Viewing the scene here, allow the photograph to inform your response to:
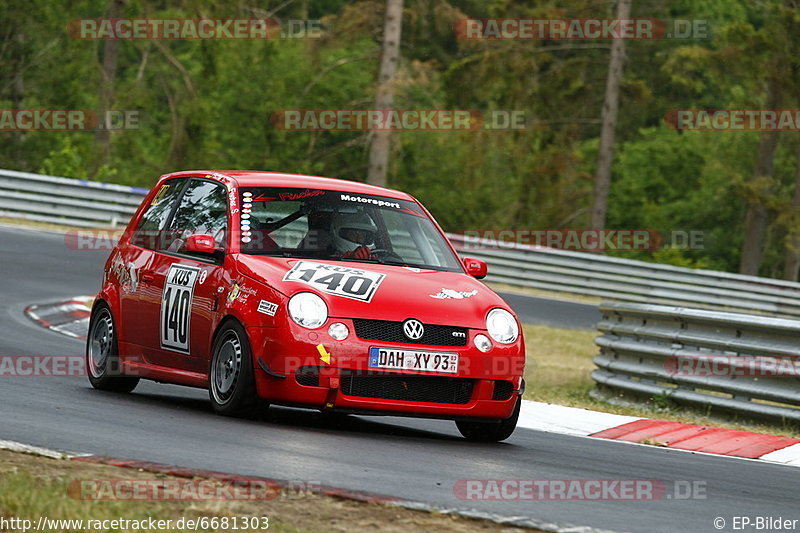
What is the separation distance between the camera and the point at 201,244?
848 cm

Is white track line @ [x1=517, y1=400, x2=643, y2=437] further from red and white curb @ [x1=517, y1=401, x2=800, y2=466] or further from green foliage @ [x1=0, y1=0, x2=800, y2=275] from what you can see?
green foliage @ [x1=0, y1=0, x2=800, y2=275]

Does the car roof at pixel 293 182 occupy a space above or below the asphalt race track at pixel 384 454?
above

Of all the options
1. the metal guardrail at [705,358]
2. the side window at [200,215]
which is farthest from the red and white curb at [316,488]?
the metal guardrail at [705,358]

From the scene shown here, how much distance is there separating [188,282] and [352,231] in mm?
1114

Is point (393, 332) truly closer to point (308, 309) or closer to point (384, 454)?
point (308, 309)

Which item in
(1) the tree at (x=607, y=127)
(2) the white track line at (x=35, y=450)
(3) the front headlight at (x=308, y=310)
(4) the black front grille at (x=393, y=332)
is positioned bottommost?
(2) the white track line at (x=35, y=450)

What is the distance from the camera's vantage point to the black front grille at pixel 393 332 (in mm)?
7836

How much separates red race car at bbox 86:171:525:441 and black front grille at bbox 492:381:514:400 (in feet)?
0.04

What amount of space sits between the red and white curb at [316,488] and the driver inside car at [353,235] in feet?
9.03

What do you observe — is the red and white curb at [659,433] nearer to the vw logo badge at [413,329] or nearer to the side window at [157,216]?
the vw logo badge at [413,329]

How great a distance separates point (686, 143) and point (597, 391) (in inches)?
1609

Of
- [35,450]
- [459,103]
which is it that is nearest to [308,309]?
[35,450]

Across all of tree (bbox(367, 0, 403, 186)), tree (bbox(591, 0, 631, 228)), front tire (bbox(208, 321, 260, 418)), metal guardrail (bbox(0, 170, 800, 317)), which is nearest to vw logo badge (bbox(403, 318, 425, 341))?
front tire (bbox(208, 321, 260, 418))

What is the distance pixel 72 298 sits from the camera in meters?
16.9
